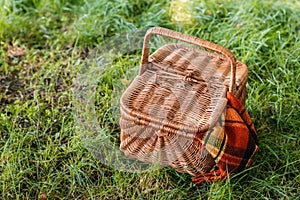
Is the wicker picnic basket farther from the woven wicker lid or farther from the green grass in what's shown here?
the green grass

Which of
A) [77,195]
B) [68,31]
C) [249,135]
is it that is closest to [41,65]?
[68,31]

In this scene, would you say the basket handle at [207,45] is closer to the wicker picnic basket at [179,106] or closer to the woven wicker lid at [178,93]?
the wicker picnic basket at [179,106]

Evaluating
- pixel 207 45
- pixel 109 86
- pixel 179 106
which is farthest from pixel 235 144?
pixel 109 86

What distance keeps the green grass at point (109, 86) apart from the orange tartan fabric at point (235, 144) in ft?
0.28

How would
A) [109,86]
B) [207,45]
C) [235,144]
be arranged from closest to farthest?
[207,45]
[235,144]
[109,86]

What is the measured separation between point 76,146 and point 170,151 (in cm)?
67

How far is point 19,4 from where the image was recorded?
12.9 feet

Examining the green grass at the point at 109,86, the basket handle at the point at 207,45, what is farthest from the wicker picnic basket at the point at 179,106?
the green grass at the point at 109,86

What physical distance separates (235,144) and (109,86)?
1143 mm

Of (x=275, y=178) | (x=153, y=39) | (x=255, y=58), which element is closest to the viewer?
(x=275, y=178)

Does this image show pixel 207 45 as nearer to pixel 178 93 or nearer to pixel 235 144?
pixel 178 93

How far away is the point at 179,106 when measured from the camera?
2475 millimetres

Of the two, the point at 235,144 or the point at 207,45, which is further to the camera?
the point at 235,144

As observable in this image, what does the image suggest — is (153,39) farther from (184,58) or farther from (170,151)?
(170,151)
